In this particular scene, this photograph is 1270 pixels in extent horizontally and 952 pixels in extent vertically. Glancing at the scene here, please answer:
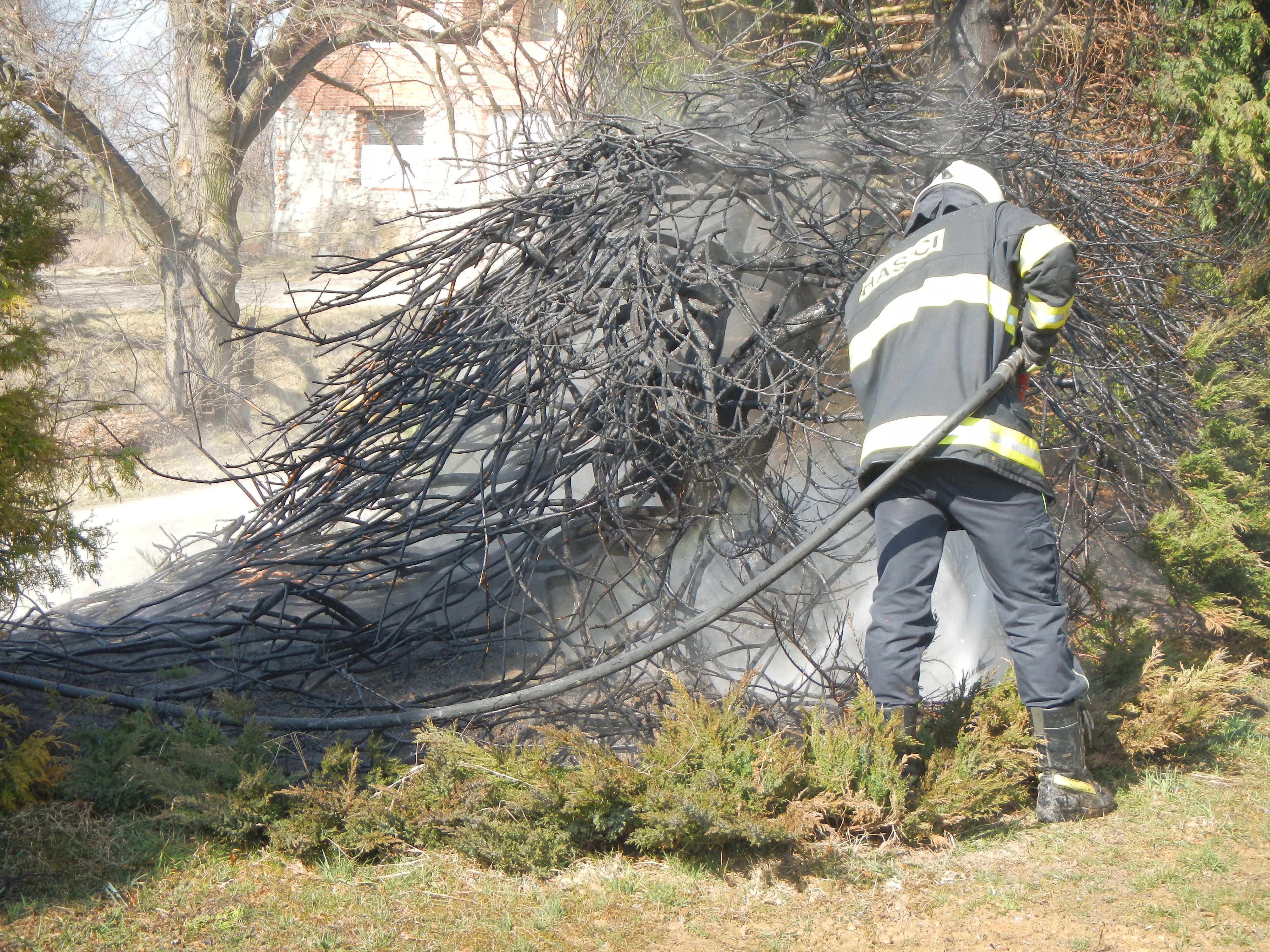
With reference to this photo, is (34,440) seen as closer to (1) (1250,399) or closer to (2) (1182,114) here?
(1) (1250,399)

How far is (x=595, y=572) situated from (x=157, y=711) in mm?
1737

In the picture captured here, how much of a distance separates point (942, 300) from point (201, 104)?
409 inches

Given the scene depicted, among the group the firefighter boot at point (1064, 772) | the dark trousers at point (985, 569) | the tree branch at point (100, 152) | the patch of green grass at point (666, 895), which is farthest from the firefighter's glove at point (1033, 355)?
the tree branch at point (100, 152)

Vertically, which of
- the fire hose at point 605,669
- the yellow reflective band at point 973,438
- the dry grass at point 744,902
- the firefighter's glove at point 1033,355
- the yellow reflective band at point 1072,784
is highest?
the firefighter's glove at point 1033,355

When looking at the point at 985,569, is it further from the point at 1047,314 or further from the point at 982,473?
the point at 1047,314

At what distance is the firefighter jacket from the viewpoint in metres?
2.97

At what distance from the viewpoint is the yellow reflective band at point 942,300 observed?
Answer: 120 inches

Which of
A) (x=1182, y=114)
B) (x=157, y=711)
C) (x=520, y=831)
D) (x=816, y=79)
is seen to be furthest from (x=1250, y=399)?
(x=157, y=711)

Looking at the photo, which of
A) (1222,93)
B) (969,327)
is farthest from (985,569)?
(1222,93)

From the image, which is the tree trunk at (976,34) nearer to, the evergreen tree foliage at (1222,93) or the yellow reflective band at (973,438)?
the evergreen tree foliage at (1222,93)

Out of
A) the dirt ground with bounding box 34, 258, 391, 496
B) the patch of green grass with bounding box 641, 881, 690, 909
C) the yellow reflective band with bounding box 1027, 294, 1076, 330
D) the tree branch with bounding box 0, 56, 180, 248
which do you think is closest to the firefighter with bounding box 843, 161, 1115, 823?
the yellow reflective band with bounding box 1027, 294, 1076, 330

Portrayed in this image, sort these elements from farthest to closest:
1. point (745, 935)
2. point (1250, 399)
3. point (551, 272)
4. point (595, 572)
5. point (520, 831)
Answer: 1. point (1250, 399)
2. point (551, 272)
3. point (595, 572)
4. point (520, 831)
5. point (745, 935)

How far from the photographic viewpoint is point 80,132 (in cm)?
997

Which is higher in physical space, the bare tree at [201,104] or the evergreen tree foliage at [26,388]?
the bare tree at [201,104]
